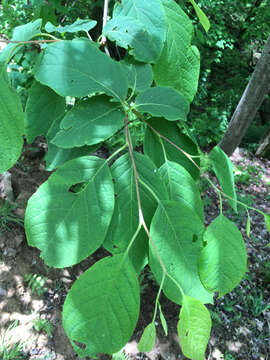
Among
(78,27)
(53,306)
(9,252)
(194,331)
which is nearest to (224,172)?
(194,331)

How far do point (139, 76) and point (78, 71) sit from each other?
0.51 feet

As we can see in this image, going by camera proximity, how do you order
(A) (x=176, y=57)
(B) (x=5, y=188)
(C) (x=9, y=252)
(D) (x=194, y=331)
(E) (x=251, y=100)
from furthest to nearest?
(E) (x=251, y=100) → (B) (x=5, y=188) → (C) (x=9, y=252) → (A) (x=176, y=57) → (D) (x=194, y=331)

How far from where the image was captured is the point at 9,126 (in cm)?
55

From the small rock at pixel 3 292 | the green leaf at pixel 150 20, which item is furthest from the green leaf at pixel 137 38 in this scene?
the small rock at pixel 3 292

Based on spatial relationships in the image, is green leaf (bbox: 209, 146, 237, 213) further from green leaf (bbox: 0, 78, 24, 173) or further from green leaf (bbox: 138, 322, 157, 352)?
green leaf (bbox: 0, 78, 24, 173)

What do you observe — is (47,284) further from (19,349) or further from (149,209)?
(149,209)

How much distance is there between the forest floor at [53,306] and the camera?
2.19 meters

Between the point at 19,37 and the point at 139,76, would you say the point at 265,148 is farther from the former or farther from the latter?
the point at 19,37

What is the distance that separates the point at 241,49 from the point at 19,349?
21.5 ft

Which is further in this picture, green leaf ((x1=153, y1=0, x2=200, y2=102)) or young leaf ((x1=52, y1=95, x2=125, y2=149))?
green leaf ((x1=153, y1=0, x2=200, y2=102))

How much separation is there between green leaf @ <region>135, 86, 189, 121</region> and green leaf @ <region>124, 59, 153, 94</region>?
0.10 feet

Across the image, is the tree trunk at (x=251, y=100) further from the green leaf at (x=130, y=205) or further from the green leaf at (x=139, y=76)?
the green leaf at (x=130, y=205)

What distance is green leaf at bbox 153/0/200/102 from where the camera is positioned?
644 millimetres

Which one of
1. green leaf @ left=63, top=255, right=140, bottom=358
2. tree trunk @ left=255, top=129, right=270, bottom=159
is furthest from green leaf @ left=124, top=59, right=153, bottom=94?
tree trunk @ left=255, top=129, right=270, bottom=159
